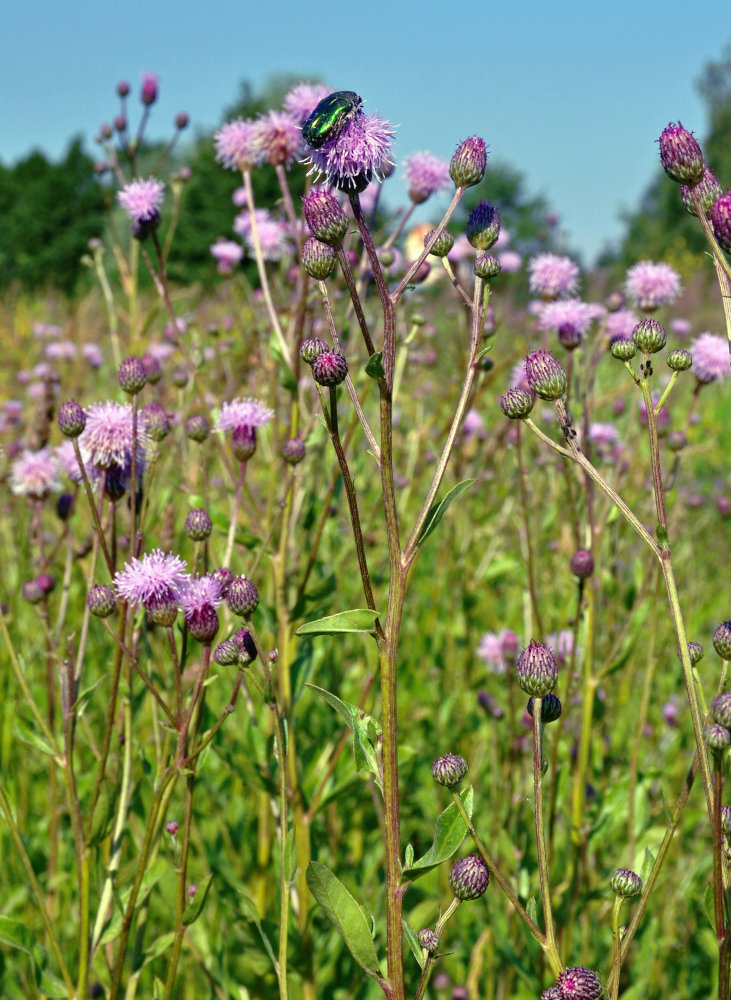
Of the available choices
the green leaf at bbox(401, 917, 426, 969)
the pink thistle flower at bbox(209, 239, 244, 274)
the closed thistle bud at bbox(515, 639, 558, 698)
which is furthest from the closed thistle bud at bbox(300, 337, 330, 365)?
the pink thistle flower at bbox(209, 239, 244, 274)

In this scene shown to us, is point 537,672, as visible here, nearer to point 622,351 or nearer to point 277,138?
point 622,351

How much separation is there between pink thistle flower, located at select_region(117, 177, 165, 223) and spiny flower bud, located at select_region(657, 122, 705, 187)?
4.02 feet

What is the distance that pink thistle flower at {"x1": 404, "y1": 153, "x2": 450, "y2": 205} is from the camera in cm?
192

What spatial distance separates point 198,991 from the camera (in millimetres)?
1791

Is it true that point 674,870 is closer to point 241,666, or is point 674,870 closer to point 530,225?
point 241,666

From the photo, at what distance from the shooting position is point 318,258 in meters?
1.03

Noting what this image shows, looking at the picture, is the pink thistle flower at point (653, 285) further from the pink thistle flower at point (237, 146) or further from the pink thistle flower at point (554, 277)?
the pink thistle flower at point (237, 146)

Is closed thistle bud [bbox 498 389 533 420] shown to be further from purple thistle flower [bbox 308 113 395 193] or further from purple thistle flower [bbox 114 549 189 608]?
purple thistle flower [bbox 114 549 189 608]

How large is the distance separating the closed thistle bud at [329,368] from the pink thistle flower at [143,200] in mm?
1154

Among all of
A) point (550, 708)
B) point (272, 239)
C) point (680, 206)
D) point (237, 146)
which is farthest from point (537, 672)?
point (680, 206)

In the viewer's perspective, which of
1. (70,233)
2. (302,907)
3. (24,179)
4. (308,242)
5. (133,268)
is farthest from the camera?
Answer: (24,179)

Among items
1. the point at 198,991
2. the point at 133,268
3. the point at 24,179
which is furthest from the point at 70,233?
the point at 198,991

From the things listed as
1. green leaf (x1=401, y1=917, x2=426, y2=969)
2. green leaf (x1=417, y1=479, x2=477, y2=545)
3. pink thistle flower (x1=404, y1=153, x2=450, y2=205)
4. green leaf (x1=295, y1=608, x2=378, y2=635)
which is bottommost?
green leaf (x1=401, y1=917, x2=426, y2=969)

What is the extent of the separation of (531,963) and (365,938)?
0.86 meters
